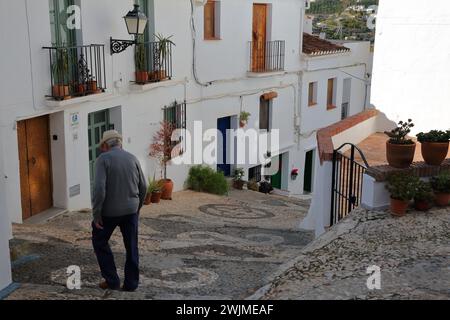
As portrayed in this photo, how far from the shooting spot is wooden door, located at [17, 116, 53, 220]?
32.7 ft

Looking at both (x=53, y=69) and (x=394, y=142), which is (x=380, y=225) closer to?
(x=394, y=142)

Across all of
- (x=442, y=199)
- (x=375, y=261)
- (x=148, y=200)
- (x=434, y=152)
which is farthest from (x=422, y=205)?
(x=148, y=200)

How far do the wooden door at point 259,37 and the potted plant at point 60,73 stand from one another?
806cm

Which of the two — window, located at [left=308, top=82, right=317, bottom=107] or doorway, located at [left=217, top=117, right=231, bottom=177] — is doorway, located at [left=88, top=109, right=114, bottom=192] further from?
window, located at [left=308, top=82, right=317, bottom=107]

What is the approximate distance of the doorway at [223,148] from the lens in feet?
54.9

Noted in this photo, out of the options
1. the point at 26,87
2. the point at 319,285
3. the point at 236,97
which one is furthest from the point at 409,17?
the point at 319,285

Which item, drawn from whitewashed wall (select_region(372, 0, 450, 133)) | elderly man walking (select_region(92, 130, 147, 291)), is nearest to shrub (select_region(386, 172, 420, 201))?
elderly man walking (select_region(92, 130, 147, 291))

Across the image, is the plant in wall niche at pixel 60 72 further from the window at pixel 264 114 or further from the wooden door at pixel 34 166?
the window at pixel 264 114

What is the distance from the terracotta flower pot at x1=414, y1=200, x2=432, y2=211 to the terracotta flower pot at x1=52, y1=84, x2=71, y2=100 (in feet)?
19.7

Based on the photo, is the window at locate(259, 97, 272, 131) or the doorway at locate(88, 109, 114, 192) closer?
the doorway at locate(88, 109, 114, 192)

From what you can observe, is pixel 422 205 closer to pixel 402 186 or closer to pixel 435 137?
pixel 402 186

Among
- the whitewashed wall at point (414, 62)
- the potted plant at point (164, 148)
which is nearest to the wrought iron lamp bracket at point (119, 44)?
the potted plant at point (164, 148)

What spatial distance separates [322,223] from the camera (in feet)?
28.6

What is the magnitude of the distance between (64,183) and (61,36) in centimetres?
264
